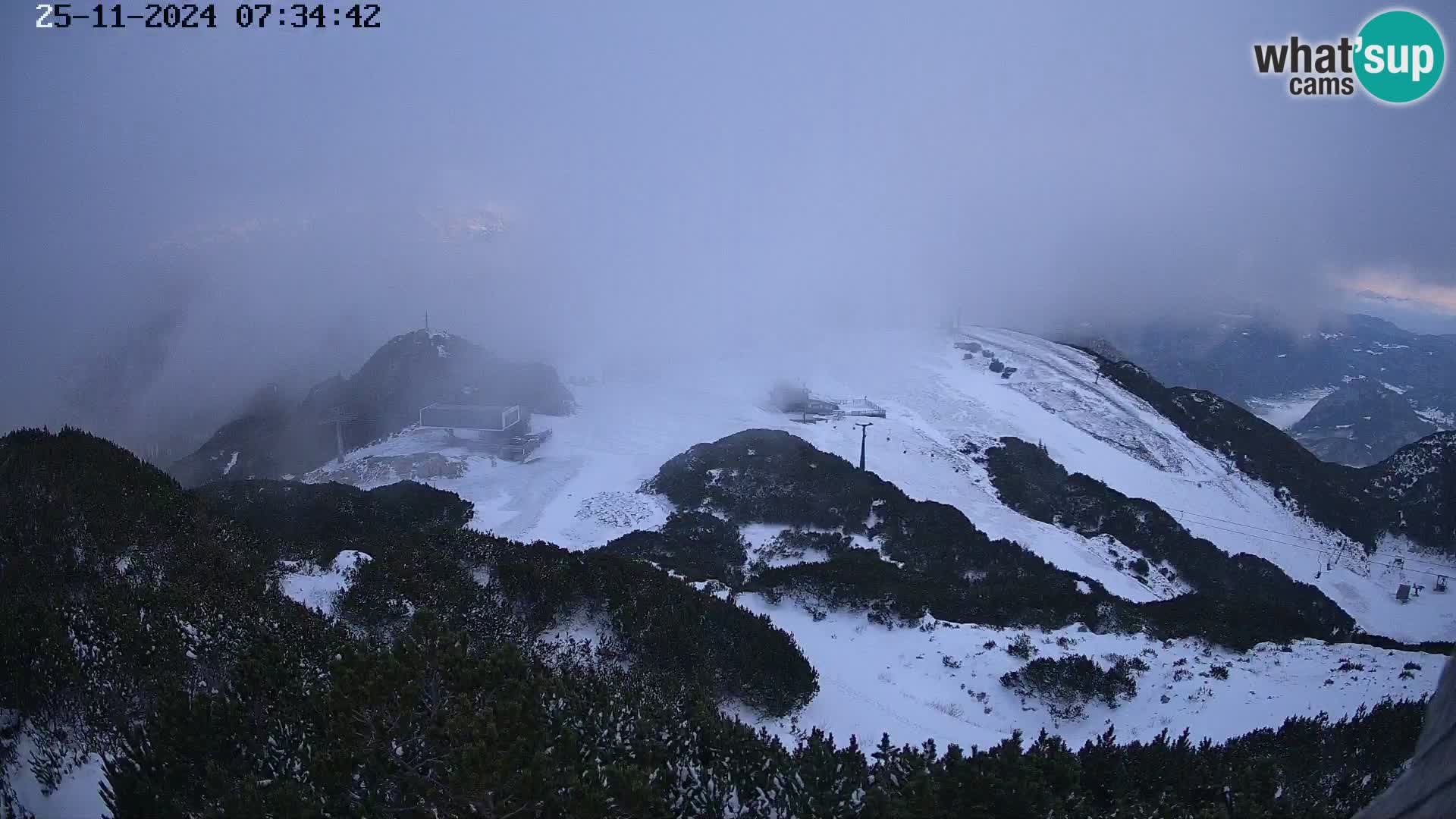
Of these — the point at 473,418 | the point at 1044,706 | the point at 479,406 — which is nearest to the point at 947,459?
the point at 1044,706

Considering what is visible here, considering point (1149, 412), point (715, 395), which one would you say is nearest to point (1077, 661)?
point (715, 395)

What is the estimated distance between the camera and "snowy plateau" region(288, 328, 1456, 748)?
11367 millimetres

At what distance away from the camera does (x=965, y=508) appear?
3050 cm

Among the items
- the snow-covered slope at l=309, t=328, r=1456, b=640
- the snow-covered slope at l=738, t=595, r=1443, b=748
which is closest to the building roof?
the snow-covered slope at l=309, t=328, r=1456, b=640

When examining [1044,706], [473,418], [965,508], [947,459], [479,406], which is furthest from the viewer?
[479,406]

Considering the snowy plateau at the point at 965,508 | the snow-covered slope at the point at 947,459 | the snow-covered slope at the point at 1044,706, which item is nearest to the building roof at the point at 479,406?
the snowy plateau at the point at 965,508

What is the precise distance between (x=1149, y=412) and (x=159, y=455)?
136697 mm

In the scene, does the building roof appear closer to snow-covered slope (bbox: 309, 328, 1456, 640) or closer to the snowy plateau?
the snowy plateau

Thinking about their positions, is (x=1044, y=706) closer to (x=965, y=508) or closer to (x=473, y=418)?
(x=965, y=508)

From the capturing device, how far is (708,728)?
6918 millimetres

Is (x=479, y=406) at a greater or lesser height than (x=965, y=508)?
greater

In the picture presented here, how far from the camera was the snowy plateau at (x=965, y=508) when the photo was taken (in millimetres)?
11367

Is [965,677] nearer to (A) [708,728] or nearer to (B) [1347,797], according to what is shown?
(B) [1347,797]

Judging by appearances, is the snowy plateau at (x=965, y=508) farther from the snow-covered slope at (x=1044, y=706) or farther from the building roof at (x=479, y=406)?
the building roof at (x=479, y=406)
